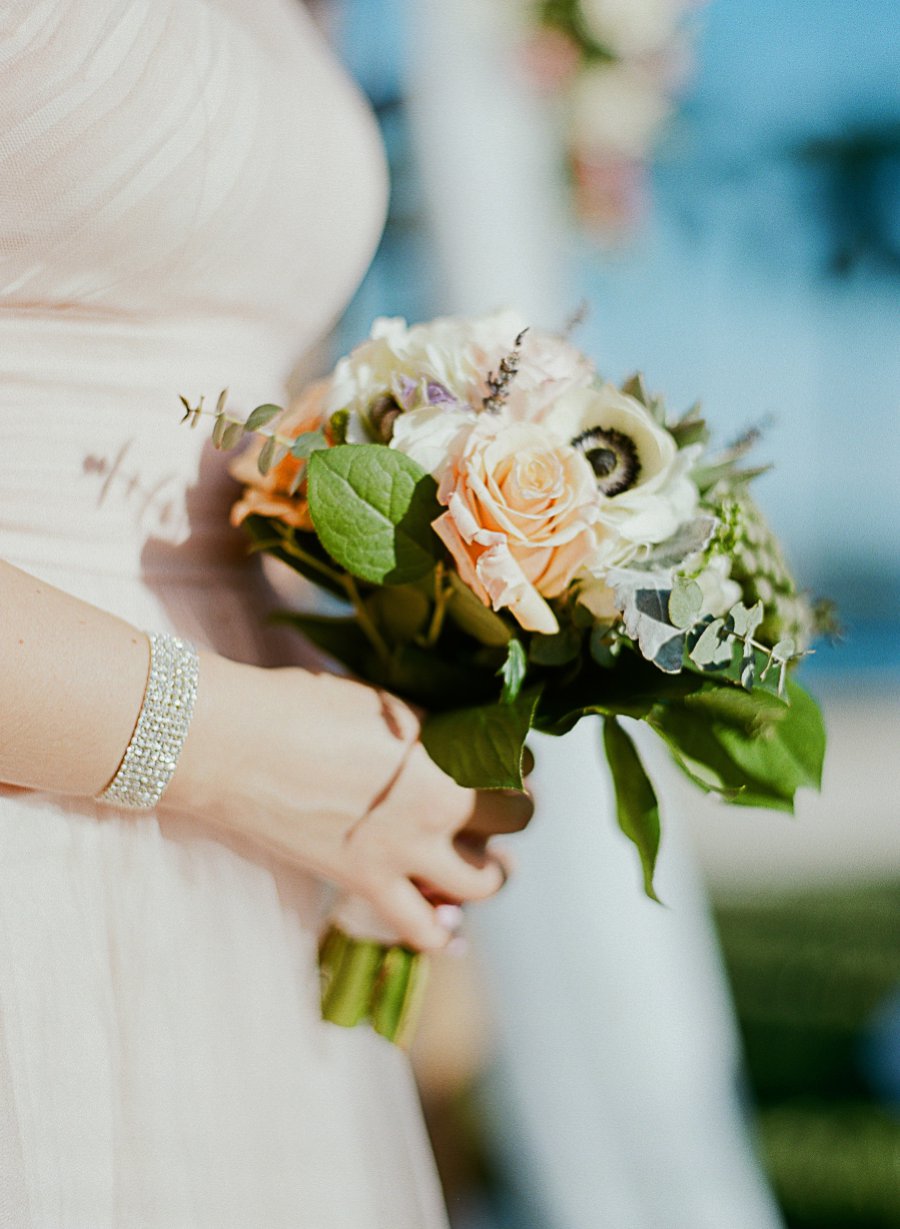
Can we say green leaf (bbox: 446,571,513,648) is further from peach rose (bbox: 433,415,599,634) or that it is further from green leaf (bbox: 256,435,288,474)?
green leaf (bbox: 256,435,288,474)

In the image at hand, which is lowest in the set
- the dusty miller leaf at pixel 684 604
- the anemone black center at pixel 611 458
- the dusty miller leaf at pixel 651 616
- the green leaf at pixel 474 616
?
the green leaf at pixel 474 616

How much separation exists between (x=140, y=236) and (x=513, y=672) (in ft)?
1.36

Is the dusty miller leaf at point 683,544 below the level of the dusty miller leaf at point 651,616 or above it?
above

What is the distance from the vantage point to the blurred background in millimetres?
1849

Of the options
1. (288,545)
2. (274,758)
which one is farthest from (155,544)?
(274,758)

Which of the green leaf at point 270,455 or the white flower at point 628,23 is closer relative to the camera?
the green leaf at point 270,455

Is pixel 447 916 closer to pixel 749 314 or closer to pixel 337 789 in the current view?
pixel 337 789

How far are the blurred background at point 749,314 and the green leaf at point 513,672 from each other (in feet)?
3.29

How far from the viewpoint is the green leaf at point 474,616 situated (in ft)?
2.56

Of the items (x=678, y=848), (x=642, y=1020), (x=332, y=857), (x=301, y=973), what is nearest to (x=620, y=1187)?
(x=642, y=1020)

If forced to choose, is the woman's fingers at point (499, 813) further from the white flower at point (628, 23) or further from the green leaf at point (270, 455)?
the white flower at point (628, 23)

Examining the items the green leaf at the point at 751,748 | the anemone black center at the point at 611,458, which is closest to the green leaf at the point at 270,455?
the anemone black center at the point at 611,458

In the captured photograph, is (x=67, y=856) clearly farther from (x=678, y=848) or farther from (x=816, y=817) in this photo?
(x=816, y=817)

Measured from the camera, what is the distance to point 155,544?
84 centimetres
